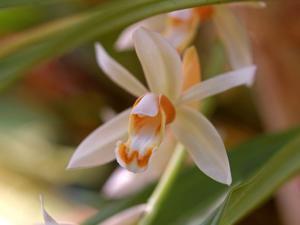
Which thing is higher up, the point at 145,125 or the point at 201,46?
the point at 145,125

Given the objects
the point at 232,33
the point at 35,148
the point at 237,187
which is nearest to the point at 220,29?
the point at 232,33

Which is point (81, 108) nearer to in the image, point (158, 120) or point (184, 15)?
point (184, 15)

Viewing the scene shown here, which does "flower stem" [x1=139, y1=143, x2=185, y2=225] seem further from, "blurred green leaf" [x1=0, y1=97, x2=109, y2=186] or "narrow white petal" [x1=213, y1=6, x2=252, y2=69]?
→ "blurred green leaf" [x1=0, y1=97, x2=109, y2=186]

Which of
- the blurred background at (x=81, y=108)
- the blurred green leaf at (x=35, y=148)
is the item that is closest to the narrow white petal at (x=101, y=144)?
the blurred background at (x=81, y=108)

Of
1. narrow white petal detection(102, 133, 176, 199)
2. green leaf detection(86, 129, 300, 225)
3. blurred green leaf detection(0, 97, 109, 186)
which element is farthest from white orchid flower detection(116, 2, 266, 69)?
blurred green leaf detection(0, 97, 109, 186)

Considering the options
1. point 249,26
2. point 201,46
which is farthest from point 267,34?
point 201,46

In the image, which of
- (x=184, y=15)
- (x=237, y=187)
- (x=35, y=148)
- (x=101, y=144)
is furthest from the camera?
(x=35, y=148)

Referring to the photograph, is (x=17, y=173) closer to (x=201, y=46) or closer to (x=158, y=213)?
(x=201, y=46)
